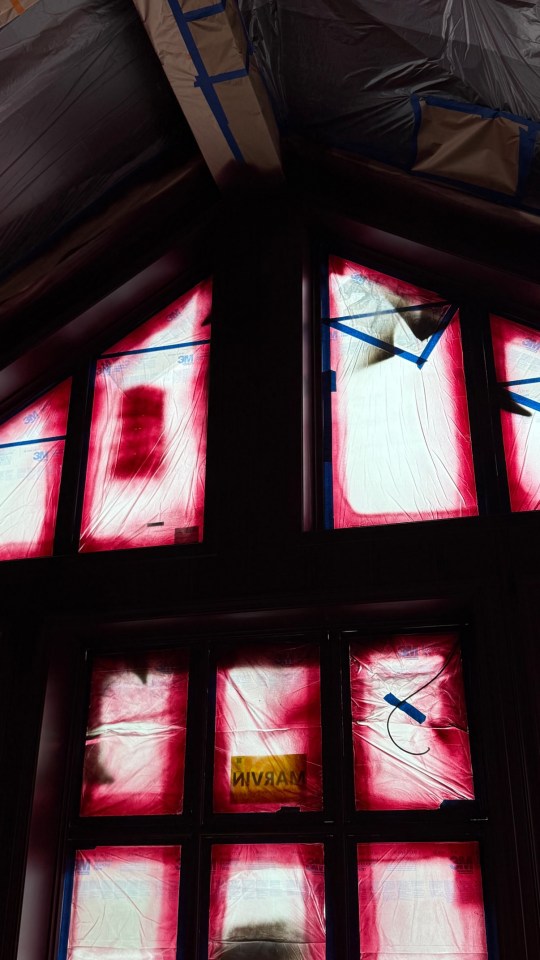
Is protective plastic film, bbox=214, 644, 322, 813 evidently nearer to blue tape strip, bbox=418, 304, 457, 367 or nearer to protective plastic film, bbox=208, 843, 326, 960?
protective plastic film, bbox=208, 843, 326, 960

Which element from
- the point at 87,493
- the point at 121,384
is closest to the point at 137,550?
the point at 87,493

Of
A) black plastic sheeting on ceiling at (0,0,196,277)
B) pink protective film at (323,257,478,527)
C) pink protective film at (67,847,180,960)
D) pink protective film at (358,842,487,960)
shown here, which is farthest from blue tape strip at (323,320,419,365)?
pink protective film at (67,847,180,960)

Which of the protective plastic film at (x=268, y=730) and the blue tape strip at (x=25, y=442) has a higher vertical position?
the blue tape strip at (x=25, y=442)

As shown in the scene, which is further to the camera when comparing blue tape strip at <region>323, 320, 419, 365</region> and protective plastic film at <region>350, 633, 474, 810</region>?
blue tape strip at <region>323, 320, 419, 365</region>

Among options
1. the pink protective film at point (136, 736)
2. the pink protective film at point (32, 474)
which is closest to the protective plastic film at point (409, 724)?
the pink protective film at point (136, 736)

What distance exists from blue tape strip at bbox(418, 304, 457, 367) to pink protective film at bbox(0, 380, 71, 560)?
1.24m

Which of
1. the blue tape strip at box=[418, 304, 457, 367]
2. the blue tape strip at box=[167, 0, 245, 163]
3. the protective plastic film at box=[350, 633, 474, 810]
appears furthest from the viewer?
the blue tape strip at box=[418, 304, 457, 367]

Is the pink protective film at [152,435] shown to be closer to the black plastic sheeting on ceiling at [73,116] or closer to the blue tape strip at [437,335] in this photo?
the black plastic sheeting on ceiling at [73,116]

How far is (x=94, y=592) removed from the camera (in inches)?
97.1

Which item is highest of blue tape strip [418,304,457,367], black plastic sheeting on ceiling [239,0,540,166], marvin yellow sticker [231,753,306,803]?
black plastic sheeting on ceiling [239,0,540,166]

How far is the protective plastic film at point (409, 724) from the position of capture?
2166 mm

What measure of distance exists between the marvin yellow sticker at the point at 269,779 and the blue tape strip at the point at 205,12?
2054 mm

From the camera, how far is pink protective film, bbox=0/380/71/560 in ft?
8.92

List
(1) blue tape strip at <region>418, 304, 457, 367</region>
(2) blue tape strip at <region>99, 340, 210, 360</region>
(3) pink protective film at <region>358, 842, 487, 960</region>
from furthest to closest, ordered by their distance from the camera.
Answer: (2) blue tape strip at <region>99, 340, 210, 360</region> < (1) blue tape strip at <region>418, 304, 457, 367</region> < (3) pink protective film at <region>358, 842, 487, 960</region>
